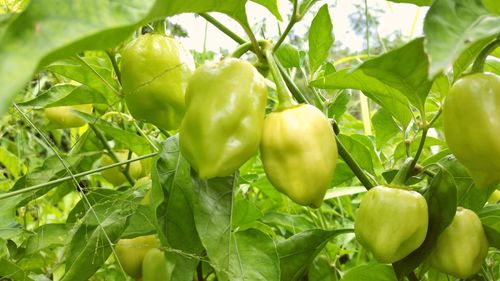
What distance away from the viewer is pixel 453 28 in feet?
1.20

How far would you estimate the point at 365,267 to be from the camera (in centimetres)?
69

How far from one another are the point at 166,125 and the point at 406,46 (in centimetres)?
24

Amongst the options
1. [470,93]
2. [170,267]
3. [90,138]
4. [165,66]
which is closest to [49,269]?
[90,138]

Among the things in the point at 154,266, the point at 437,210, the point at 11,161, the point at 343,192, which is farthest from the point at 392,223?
the point at 11,161

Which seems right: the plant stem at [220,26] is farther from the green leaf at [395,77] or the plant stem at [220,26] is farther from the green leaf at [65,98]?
the green leaf at [65,98]

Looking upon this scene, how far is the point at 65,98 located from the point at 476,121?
0.47 m

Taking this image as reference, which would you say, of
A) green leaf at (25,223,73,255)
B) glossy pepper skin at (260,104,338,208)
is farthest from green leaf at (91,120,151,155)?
glossy pepper skin at (260,104,338,208)

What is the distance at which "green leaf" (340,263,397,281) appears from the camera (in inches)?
27.2

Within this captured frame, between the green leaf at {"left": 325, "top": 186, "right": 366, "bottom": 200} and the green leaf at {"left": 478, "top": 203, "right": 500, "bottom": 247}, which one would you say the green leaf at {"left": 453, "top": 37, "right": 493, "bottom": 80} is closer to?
the green leaf at {"left": 478, "top": 203, "right": 500, "bottom": 247}

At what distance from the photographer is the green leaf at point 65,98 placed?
0.74 meters

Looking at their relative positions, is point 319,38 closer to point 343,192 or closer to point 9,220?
point 343,192

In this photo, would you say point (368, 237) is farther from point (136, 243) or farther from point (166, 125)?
point (136, 243)

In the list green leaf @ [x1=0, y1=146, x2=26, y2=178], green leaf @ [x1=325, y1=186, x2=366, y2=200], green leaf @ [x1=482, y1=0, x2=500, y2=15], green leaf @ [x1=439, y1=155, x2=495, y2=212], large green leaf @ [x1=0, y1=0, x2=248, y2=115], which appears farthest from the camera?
green leaf @ [x1=0, y1=146, x2=26, y2=178]

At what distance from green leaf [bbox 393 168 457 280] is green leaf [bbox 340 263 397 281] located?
0.07 m
